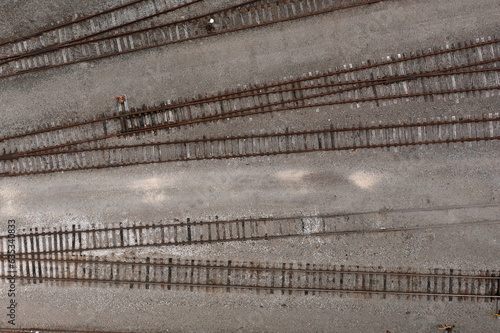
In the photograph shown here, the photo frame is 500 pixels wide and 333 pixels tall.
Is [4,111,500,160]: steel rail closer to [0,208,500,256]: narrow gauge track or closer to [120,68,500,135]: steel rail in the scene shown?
[120,68,500,135]: steel rail

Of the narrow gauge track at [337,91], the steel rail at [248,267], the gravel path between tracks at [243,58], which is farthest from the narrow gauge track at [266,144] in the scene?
the steel rail at [248,267]

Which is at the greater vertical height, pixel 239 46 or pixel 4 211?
pixel 239 46

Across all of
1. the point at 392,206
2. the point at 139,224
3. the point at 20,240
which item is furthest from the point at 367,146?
the point at 20,240

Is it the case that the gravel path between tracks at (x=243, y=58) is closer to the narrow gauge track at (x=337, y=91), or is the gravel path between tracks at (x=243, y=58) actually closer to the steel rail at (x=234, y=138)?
the narrow gauge track at (x=337, y=91)

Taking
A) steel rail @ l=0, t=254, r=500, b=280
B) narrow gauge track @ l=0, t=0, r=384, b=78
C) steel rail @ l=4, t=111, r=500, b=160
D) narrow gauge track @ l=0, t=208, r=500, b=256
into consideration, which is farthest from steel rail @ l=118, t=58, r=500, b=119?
steel rail @ l=0, t=254, r=500, b=280

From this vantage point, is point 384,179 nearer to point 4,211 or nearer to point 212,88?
point 212,88

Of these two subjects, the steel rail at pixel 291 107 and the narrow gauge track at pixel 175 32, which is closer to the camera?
the steel rail at pixel 291 107
